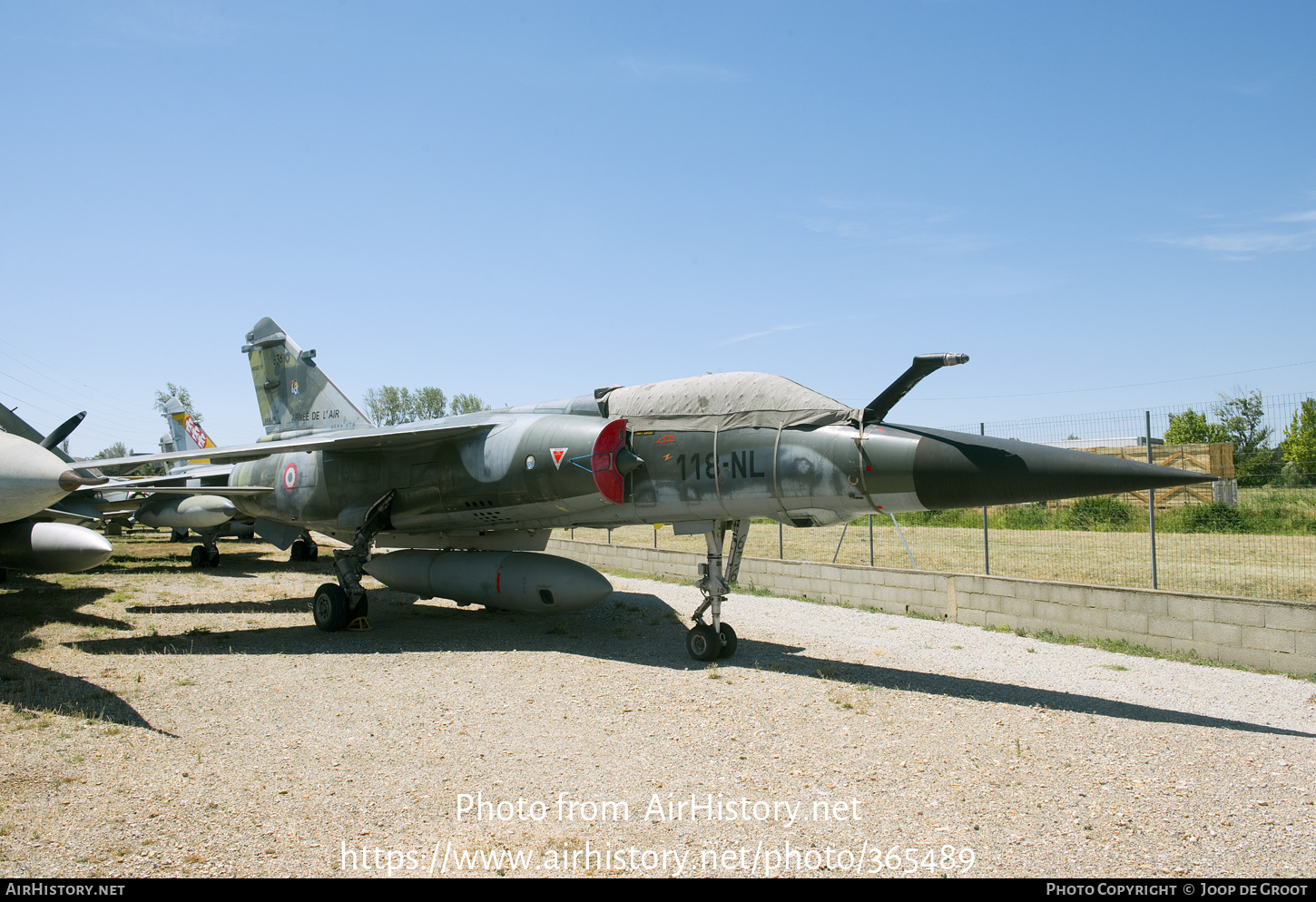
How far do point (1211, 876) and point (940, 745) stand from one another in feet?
7.03

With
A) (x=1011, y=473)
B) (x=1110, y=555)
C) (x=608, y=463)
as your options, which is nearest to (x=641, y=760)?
(x=1011, y=473)

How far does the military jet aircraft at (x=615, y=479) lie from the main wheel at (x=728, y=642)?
0.03 meters

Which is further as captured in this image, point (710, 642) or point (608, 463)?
point (608, 463)

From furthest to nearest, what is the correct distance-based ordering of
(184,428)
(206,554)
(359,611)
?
(184,428) → (206,554) → (359,611)

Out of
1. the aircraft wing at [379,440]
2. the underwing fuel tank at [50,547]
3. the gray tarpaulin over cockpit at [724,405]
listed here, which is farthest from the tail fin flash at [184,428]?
the gray tarpaulin over cockpit at [724,405]

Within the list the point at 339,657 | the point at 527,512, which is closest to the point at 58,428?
the point at 339,657

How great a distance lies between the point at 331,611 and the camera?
11.1 metres

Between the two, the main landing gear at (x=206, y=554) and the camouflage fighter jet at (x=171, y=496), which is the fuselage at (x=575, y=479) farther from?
the main landing gear at (x=206, y=554)

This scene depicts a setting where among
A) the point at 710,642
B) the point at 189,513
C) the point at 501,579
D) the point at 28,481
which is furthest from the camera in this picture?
the point at 189,513

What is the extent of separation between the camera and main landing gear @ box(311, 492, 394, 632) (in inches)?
438

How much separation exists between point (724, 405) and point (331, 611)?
21.5 feet

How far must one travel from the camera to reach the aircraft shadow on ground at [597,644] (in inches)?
282

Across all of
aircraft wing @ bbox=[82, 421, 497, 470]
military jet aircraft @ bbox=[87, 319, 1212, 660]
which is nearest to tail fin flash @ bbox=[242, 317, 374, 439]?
military jet aircraft @ bbox=[87, 319, 1212, 660]

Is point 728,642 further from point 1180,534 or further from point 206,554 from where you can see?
point 206,554
